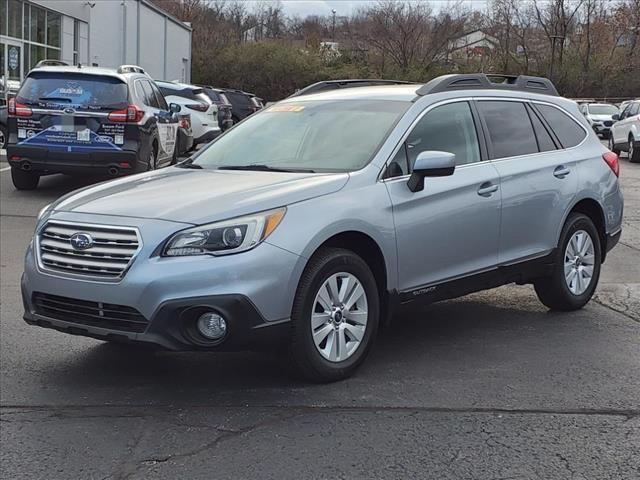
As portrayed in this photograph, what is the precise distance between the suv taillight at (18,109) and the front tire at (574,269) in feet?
25.7

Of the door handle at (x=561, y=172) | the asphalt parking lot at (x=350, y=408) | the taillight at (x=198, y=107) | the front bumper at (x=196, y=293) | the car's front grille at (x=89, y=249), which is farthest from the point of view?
the taillight at (x=198, y=107)

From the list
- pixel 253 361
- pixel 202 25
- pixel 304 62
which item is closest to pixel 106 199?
pixel 253 361

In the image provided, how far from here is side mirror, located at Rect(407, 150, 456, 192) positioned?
4.97 metres

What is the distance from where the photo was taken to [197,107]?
21.5m

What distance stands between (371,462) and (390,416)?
22.2 inches

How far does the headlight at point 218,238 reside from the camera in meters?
4.23

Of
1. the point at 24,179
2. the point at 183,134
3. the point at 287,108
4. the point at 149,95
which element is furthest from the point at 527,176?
the point at 183,134

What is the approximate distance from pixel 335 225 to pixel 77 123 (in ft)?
25.5

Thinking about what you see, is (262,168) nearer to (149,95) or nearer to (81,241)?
(81,241)

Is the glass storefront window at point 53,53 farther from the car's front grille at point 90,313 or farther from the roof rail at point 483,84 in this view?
the car's front grille at point 90,313

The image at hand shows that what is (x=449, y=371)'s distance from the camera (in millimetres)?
5047

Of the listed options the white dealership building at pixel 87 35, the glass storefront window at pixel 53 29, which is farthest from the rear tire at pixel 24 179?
the glass storefront window at pixel 53 29

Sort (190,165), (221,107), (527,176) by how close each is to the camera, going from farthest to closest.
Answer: (221,107) < (527,176) < (190,165)

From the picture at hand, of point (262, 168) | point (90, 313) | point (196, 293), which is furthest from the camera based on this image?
point (262, 168)
